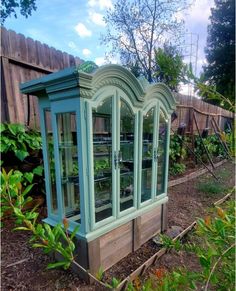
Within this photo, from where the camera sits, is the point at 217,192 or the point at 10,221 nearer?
the point at 10,221

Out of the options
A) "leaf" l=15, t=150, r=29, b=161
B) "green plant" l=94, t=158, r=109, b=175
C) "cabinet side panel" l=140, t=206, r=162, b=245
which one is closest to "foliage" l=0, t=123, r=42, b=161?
"leaf" l=15, t=150, r=29, b=161

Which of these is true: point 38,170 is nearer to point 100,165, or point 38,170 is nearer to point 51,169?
point 51,169

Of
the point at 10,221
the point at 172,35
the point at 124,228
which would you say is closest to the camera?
the point at 124,228

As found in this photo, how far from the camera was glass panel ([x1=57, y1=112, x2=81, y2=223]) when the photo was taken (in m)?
1.95

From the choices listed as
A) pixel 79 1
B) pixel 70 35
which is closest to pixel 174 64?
pixel 79 1

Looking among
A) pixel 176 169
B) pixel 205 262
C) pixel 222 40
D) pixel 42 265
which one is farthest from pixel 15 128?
pixel 176 169

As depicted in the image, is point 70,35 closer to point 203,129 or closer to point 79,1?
point 79,1

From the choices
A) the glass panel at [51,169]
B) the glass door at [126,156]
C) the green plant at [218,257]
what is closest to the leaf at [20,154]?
the glass panel at [51,169]

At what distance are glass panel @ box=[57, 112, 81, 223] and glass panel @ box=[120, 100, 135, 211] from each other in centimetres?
46

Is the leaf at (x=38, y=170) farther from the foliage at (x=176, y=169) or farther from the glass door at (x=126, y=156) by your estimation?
the foliage at (x=176, y=169)

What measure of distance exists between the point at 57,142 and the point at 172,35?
259 inches

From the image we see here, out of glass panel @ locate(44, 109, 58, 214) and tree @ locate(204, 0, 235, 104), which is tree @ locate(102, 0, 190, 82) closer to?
tree @ locate(204, 0, 235, 104)

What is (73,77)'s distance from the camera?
1519 mm

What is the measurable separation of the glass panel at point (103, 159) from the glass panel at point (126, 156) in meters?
0.14
